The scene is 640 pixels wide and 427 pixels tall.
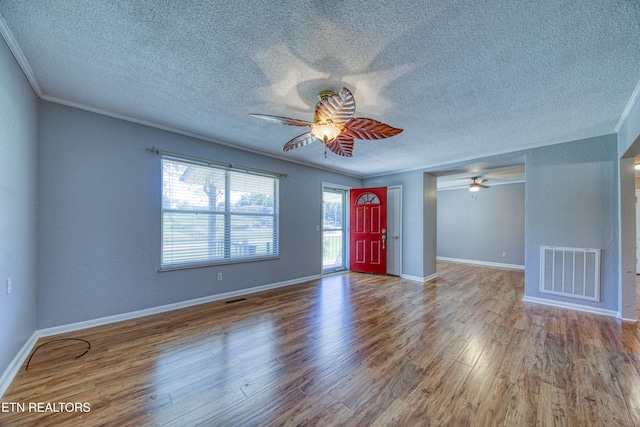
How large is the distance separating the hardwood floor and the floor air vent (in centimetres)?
35

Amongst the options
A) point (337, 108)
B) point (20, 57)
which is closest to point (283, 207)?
point (337, 108)

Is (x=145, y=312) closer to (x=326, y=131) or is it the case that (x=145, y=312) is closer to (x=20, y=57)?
(x=20, y=57)

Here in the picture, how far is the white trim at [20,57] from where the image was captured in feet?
5.19

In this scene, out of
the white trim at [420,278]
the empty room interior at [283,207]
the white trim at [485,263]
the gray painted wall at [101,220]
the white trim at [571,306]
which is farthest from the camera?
the white trim at [485,263]

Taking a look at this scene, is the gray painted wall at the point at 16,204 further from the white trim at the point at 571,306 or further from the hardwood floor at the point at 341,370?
the white trim at the point at 571,306

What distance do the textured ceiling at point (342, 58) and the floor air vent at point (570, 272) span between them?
1.71 metres

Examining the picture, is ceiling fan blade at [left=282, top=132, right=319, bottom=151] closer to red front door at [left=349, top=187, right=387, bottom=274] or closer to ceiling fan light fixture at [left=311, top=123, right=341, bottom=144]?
ceiling fan light fixture at [left=311, top=123, right=341, bottom=144]

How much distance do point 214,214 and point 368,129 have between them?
264 cm

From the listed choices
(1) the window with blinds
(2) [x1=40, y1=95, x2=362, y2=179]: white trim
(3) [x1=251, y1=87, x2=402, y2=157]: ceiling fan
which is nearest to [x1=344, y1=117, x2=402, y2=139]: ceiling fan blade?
(3) [x1=251, y1=87, x2=402, y2=157]: ceiling fan

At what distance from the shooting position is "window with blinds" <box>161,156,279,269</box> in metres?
3.35

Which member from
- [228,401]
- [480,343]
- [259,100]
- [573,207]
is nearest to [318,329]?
[228,401]

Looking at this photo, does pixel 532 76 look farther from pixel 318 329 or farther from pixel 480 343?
pixel 318 329

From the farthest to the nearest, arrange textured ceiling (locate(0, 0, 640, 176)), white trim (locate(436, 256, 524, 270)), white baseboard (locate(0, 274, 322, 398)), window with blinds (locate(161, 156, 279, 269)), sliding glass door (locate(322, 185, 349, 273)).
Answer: white trim (locate(436, 256, 524, 270)) → sliding glass door (locate(322, 185, 349, 273)) → window with blinds (locate(161, 156, 279, 269)) → white baseboard (locate(0, 274, 322, 398)) → textured ceiling (locate(0, 0, 640, 176))

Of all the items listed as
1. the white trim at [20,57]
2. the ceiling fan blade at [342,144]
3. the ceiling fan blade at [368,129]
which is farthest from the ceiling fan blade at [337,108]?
the white trim at [20,57]
